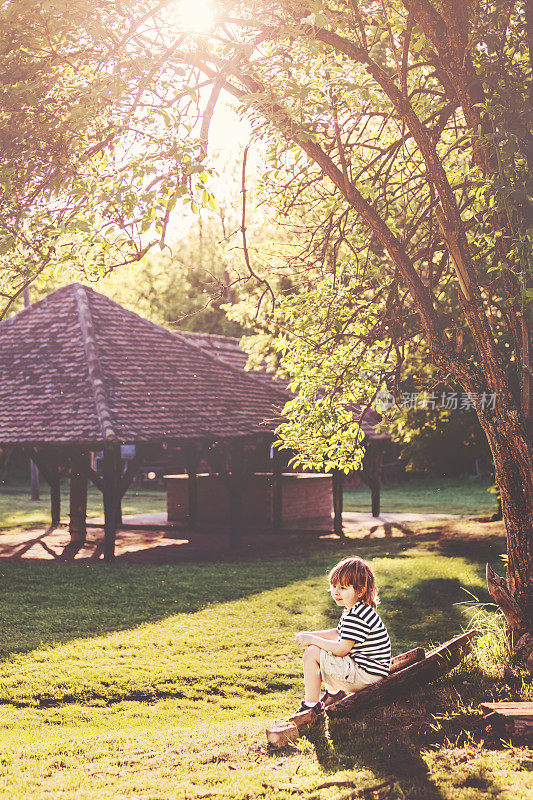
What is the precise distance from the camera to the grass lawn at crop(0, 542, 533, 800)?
512cm

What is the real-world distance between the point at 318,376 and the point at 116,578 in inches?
293

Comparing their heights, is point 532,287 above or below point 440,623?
above

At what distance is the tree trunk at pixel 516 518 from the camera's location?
287 inches

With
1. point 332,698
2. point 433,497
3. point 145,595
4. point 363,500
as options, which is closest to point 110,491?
point 145,595

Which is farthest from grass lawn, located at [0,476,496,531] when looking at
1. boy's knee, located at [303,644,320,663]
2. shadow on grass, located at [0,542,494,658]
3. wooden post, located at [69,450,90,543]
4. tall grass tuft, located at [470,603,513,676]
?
boy's knee, located at [303,644,320,663]

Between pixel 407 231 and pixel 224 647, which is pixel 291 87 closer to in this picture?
pixel 407 231

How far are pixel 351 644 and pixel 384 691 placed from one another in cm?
40

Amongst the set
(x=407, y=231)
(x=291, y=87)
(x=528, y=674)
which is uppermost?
(x=291, y=87)

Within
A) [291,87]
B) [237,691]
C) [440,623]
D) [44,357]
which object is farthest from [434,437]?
[291,87]

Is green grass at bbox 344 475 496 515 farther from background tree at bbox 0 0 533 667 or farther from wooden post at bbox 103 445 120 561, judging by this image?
background tree at bbox 0 0 533 667

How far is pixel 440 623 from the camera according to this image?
11781mm

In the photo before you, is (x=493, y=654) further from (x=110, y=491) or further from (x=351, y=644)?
(x=110, y=491)

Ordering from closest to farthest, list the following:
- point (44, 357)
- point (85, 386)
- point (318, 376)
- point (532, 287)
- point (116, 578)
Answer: point (532, 287) → point (318, 376) → point (116, 578) → point (85, 386) → point (44, 357)

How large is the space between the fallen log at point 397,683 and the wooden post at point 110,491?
11.4 metres
